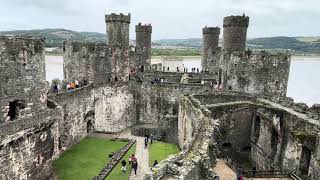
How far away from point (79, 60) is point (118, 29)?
444 cm

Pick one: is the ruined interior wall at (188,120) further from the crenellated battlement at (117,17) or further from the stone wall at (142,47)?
the stone wall at (142,47)

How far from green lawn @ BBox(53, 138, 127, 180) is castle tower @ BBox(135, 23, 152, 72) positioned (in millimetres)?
15754

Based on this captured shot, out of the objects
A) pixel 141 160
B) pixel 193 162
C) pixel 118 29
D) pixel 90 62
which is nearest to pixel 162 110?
pixel 118 29

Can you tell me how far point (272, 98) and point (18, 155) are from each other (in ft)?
52.8

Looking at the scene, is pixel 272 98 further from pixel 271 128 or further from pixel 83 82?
pixel 83 82

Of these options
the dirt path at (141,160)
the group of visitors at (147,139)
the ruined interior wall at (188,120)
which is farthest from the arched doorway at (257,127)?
the group of visitors at (147,139)

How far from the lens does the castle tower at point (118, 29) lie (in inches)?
1043

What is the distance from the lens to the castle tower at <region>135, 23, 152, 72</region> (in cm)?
3781

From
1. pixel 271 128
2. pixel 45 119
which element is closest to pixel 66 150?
pixel 45 119

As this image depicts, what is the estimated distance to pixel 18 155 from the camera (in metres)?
13.2

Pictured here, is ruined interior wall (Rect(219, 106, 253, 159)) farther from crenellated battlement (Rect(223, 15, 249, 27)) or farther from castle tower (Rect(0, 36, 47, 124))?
castle tower (Rect(0, 36, 47, 124))

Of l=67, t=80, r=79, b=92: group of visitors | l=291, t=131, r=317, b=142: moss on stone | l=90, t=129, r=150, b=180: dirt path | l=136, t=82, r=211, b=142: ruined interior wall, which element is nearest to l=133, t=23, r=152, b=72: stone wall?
l=136, t=82, r=211, b=142: ruined interior wall

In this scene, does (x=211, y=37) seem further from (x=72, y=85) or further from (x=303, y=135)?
(x=303, y=135)

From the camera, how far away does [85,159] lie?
1969 cm
